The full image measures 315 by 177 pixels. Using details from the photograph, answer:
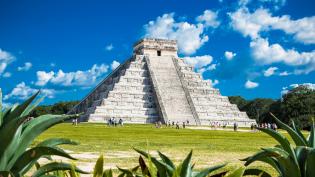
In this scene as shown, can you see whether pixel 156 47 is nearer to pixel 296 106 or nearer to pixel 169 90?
pixel 169 90

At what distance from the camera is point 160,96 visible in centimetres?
5138

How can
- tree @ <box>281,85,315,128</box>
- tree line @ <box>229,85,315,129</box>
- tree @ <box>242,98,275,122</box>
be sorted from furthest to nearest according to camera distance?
1. tree @ <box>242,98,275,122</box>
2. tree @ <box>281,85,315,128</box>
3. tree line @ <box>229,85,315,129</box>

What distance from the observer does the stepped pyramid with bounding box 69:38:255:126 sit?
1934 inches

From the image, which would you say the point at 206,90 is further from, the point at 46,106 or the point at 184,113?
the point at 46,106

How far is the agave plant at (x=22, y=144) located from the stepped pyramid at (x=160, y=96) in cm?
4440

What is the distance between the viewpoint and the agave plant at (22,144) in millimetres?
2184

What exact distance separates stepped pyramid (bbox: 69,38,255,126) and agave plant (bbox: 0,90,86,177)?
44.4 metres

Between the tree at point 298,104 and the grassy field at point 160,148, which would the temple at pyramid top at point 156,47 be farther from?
the grassy field at point 160,148

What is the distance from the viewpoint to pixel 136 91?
170 ft

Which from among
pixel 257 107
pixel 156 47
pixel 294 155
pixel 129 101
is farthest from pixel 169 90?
pixel 294 155

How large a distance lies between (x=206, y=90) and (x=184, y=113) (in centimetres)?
551

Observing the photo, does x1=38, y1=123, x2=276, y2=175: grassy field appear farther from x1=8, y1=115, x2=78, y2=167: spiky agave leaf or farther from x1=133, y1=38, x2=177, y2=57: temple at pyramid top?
x1=133, y1=38, x2=177, y2=57: temple at pyramid top

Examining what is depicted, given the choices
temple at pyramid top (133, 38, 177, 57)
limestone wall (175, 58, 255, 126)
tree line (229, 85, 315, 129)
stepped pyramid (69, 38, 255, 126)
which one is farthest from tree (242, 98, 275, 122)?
stepped pyramid (69, 38, 255, 126)

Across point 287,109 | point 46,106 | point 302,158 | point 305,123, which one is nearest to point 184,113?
point 305,123
